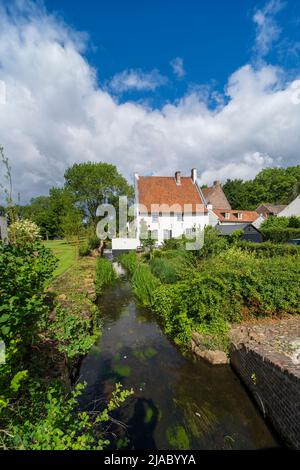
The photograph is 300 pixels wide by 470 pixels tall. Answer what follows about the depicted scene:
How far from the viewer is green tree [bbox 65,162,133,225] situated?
3188 cm

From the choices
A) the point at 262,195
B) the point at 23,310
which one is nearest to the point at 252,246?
the point at 23,310

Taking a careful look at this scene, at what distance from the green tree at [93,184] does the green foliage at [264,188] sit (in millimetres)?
34009

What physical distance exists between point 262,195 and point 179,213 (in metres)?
40.7

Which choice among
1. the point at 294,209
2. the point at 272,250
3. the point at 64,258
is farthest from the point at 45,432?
the point at 294,209

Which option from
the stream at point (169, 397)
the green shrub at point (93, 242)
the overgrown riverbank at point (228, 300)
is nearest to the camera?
the stream at point (169, 397)

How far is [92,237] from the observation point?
21172 mm

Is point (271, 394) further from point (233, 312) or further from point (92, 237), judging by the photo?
point (92, 237)

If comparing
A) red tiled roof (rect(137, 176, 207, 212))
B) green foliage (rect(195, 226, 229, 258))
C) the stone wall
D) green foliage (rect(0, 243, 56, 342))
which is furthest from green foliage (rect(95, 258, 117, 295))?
red tiled roof (rect(137, 176, 207, 212))

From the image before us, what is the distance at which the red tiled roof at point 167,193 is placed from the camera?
27.4 meters

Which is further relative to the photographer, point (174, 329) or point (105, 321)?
point (105, 321)

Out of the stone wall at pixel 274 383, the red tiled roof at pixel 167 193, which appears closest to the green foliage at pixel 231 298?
the stone wall at pixel 274 383

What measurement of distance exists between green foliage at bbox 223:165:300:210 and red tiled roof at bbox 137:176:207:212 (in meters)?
30.5

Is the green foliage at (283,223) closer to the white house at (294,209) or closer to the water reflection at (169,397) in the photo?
the white house at (294,209)

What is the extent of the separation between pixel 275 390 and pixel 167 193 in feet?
84.1
